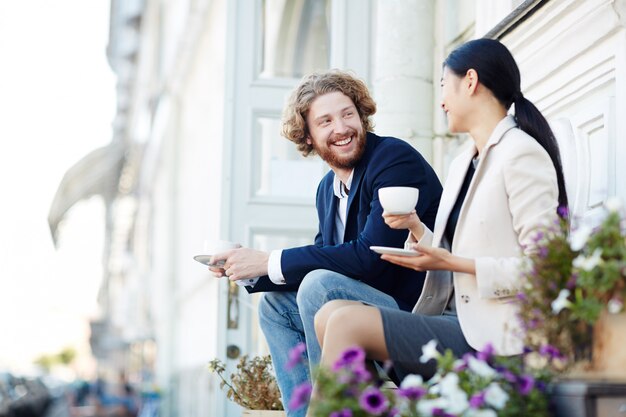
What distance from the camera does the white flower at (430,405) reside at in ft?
6.63

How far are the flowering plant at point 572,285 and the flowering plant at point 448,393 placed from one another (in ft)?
0.28

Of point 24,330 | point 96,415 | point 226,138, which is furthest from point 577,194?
point 24,330

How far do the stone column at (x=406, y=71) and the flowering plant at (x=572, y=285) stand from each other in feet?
9.32

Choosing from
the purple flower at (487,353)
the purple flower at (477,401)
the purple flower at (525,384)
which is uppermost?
the purple flower at (487,353)

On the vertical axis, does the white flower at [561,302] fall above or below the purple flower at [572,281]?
below

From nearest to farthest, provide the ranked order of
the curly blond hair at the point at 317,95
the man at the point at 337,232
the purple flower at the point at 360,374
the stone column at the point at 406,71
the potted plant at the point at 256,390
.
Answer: the purple flower at the point at 360,374, the man at the point at 337,232, the curly blond hair at the point at 317,95, the potted plant at the point at 256,390, the stone column at the point at 406,71

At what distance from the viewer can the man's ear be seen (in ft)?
9.03

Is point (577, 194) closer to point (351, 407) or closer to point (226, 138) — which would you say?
point (351, 407)

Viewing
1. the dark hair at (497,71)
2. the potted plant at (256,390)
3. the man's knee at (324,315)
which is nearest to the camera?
Result: the man's knee at (324,315)

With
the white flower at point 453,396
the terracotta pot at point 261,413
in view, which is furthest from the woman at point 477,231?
the terracotta pot at point 261,413

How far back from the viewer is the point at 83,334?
71.5 meters

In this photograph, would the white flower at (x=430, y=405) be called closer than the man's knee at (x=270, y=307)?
Yes

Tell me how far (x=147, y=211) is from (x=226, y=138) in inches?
582

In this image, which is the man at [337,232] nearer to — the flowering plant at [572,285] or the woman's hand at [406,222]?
the woman's hand at [406,222]
